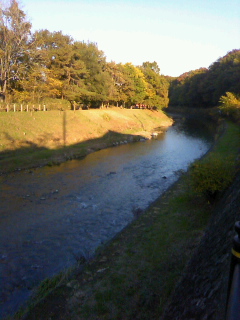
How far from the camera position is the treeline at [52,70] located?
111 ft

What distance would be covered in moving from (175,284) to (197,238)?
2.52m

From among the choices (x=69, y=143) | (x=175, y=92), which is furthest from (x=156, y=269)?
(x=175, y=92)

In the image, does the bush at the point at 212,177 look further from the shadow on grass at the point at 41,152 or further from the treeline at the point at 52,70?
the treeline at the point at 52,70

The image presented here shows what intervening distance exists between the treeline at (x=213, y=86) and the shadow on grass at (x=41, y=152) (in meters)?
35.2

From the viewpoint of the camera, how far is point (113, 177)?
19750mm

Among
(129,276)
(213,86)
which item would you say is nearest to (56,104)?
(129,276)

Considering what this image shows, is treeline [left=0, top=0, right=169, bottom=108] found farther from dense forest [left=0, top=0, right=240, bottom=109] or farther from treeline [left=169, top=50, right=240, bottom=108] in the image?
treeline [left=169, top=50, right=240, bottom=108]

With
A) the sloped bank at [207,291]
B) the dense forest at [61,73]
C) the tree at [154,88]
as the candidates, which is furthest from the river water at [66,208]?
the tree at [154,88]

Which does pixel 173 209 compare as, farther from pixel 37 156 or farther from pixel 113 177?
pixel 37 156

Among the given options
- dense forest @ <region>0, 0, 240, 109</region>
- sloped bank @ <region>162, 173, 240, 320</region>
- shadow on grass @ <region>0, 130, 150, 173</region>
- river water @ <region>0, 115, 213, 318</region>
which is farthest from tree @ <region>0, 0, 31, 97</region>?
sloped bank @ <region>162, 173, 240, 320</region>

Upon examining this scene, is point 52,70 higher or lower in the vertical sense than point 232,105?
higher

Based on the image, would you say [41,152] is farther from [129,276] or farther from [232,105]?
[232,105]

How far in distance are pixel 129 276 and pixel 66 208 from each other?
7183mm

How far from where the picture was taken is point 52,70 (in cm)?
3994
